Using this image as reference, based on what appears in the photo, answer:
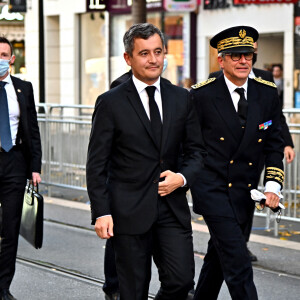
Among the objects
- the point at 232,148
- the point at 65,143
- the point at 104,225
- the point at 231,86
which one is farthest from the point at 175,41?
the point at 104,225

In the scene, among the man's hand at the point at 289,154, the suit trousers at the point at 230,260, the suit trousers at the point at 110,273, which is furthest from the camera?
the man's hand at the point at 289,154

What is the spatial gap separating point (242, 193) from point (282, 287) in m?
2.01

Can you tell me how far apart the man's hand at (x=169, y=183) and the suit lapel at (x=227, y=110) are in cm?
74

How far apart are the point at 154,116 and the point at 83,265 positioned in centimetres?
351

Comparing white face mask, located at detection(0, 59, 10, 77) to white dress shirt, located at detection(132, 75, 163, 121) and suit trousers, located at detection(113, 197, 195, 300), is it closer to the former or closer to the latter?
white dress shirt, located at detection(132, 75, 163, 121)

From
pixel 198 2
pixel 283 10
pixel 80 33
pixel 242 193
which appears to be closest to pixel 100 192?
pixel 242 193

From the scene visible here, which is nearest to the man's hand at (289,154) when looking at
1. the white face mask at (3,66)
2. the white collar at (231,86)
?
the white collar at (231,86)

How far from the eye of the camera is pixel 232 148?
549 cm

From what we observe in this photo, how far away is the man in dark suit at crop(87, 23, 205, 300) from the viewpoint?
4.86 m

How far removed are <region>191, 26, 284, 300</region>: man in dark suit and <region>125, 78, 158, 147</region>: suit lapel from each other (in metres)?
0.74

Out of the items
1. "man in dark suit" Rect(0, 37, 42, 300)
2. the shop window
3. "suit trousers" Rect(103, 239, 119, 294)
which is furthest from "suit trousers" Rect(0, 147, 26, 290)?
the shop window

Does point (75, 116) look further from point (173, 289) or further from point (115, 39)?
point (115, 39)

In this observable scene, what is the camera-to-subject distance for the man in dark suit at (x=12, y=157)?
6679 mm

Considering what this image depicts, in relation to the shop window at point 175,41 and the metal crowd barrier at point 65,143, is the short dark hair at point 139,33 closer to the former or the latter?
the metal crowd barrier at point 65,143
